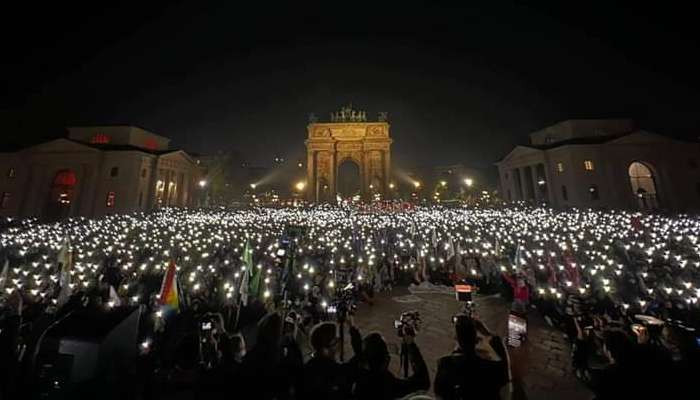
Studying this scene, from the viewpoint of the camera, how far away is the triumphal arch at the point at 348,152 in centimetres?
5606

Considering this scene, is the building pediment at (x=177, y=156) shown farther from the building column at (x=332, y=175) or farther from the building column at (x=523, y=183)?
the building column at (x=523, y=183)

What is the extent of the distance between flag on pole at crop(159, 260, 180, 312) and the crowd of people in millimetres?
47

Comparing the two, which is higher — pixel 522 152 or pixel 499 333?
pixel 522 152

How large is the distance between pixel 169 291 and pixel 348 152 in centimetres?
5250

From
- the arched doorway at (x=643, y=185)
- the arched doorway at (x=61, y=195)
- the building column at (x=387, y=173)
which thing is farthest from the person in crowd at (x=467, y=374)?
the arched doorway at (x=61, y=195)

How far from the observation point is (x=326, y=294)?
1009cm

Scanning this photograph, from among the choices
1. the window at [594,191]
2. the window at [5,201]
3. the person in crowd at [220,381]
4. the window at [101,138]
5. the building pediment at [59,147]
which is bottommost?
the person in crowd at [220,381]

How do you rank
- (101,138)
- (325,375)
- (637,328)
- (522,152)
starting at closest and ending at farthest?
(325,375)
(637,328)
(101,138)
(522,152)

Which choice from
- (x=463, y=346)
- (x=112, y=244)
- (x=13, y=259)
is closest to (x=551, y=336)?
(x=463, y=346)

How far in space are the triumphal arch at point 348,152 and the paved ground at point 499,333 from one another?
43.9 m

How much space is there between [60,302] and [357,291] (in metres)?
10.8

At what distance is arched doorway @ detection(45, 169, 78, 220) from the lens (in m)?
37.5

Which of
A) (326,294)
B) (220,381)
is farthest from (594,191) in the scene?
(220,381)

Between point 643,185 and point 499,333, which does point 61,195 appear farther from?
point 643,185
